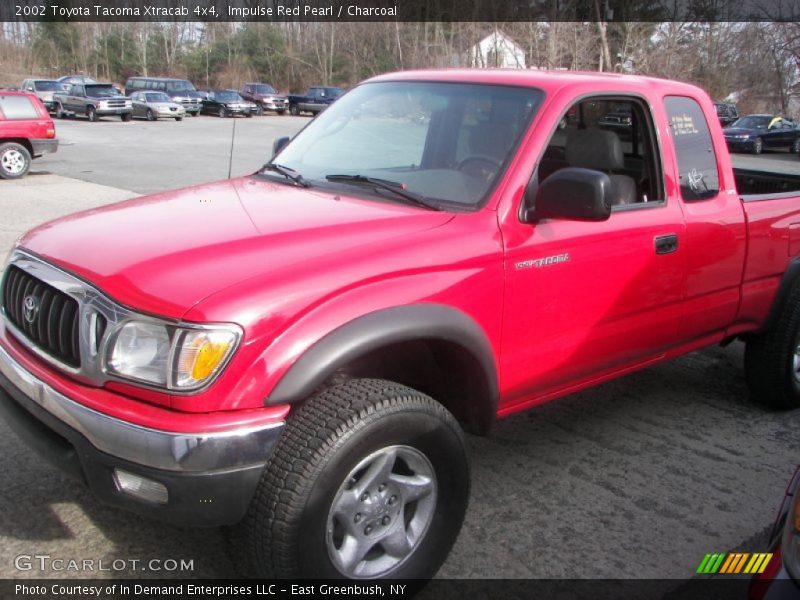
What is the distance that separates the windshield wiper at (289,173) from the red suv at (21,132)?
44.4ft

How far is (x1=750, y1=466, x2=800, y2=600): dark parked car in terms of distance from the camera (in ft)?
6.67

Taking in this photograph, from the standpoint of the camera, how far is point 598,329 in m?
3.51

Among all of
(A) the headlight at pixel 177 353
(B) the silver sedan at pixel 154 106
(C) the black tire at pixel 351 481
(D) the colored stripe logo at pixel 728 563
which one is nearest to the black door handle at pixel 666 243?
(D) the colored stripe logo at pixel 728 563

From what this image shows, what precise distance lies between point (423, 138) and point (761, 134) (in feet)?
98.5

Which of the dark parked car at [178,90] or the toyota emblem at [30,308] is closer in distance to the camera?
the toyota emblem at [30,308]

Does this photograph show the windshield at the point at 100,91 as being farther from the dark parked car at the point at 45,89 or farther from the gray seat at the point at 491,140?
the gray seat at the point at 491,140

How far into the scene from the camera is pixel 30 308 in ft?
9.30

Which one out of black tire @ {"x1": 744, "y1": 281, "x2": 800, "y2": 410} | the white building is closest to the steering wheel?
black tire @ {"x1": 744, "y1": 281, "x2": 800, "y2": 410}

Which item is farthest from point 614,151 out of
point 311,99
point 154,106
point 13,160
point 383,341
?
point 311,99

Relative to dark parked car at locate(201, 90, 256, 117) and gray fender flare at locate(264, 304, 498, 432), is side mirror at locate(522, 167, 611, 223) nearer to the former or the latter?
gray fender flare at locate(264, 304, 498, 432)

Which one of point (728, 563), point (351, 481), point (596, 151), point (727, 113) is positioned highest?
point (727, 113)

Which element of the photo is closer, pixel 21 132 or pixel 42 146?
pixel 21 132

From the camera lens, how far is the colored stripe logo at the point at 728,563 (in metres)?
3.15

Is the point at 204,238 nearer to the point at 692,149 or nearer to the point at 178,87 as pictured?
the point at 692,149
